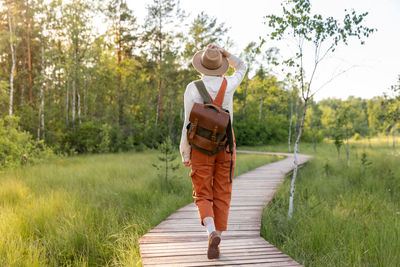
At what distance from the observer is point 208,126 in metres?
2.66

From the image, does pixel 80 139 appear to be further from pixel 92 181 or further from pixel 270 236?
Answer: pixel 270 236

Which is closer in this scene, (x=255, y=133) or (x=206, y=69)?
(x=206, y=69)

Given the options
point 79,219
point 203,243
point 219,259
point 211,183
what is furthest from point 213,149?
point 79,219

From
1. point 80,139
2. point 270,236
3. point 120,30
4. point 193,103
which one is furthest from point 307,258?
point 120,30

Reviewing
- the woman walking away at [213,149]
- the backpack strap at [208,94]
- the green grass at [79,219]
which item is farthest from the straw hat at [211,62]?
the green grass at [79,219]

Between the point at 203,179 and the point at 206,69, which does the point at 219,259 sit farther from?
the point at 206,69

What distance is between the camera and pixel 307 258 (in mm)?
3600

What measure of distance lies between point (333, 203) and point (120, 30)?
2149cm

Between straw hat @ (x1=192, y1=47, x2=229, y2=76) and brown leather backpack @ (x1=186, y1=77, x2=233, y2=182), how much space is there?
198mm

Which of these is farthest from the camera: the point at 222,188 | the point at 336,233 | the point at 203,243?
the point at 336,233

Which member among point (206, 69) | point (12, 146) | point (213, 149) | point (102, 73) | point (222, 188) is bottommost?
point (12, 146)

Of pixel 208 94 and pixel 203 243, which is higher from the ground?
pixel 208 94

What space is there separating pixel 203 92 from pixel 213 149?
0.60 m

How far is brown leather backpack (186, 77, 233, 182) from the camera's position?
2652mm
